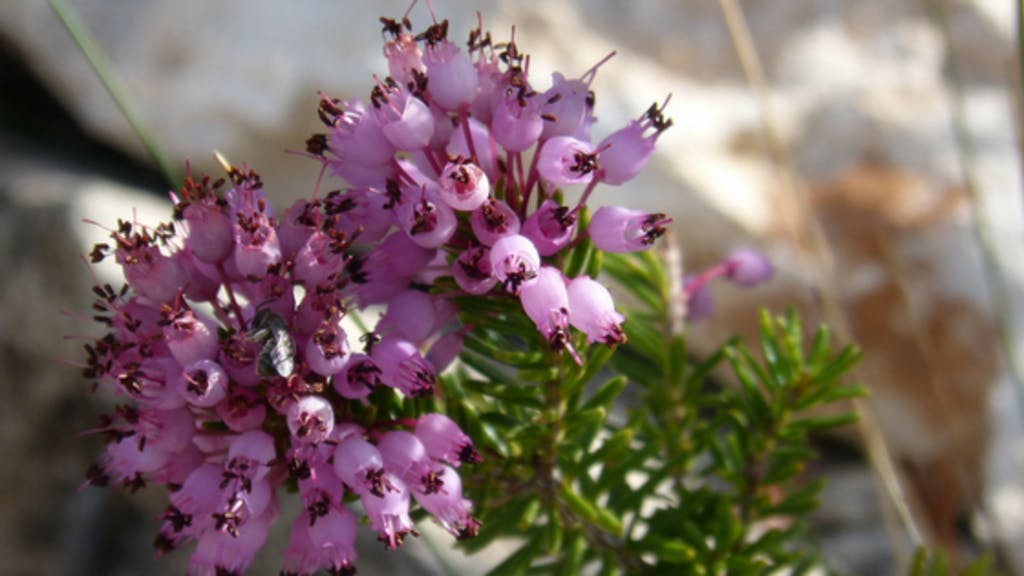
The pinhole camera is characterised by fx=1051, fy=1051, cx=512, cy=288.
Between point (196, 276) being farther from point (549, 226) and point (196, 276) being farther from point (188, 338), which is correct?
point (549, 226)

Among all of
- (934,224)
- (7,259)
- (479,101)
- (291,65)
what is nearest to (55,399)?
(7,259)

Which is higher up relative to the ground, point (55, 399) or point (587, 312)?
point (587, 312)

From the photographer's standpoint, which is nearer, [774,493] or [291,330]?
[291,330]

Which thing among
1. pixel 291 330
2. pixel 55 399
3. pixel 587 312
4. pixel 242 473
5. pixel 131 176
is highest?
pixel 587 312

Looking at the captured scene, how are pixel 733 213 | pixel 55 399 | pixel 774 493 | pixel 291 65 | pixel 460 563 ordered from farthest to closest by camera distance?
pixel 291 65, pixel 733 213, pixel 55 399, pixel 460 563, pixel 774 493

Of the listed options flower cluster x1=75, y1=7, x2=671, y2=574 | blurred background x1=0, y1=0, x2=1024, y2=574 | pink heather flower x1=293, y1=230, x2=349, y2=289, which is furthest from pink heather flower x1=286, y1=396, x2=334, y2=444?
blurred background x1=0, y1=0, x2=1024, y2=574

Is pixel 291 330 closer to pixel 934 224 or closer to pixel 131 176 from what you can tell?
pixel 934 224

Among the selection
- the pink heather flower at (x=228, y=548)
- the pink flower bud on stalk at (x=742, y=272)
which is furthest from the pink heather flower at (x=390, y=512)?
the pink flower bud on stalk at (x=742, y=272)

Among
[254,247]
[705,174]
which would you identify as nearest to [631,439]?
[254,247]
